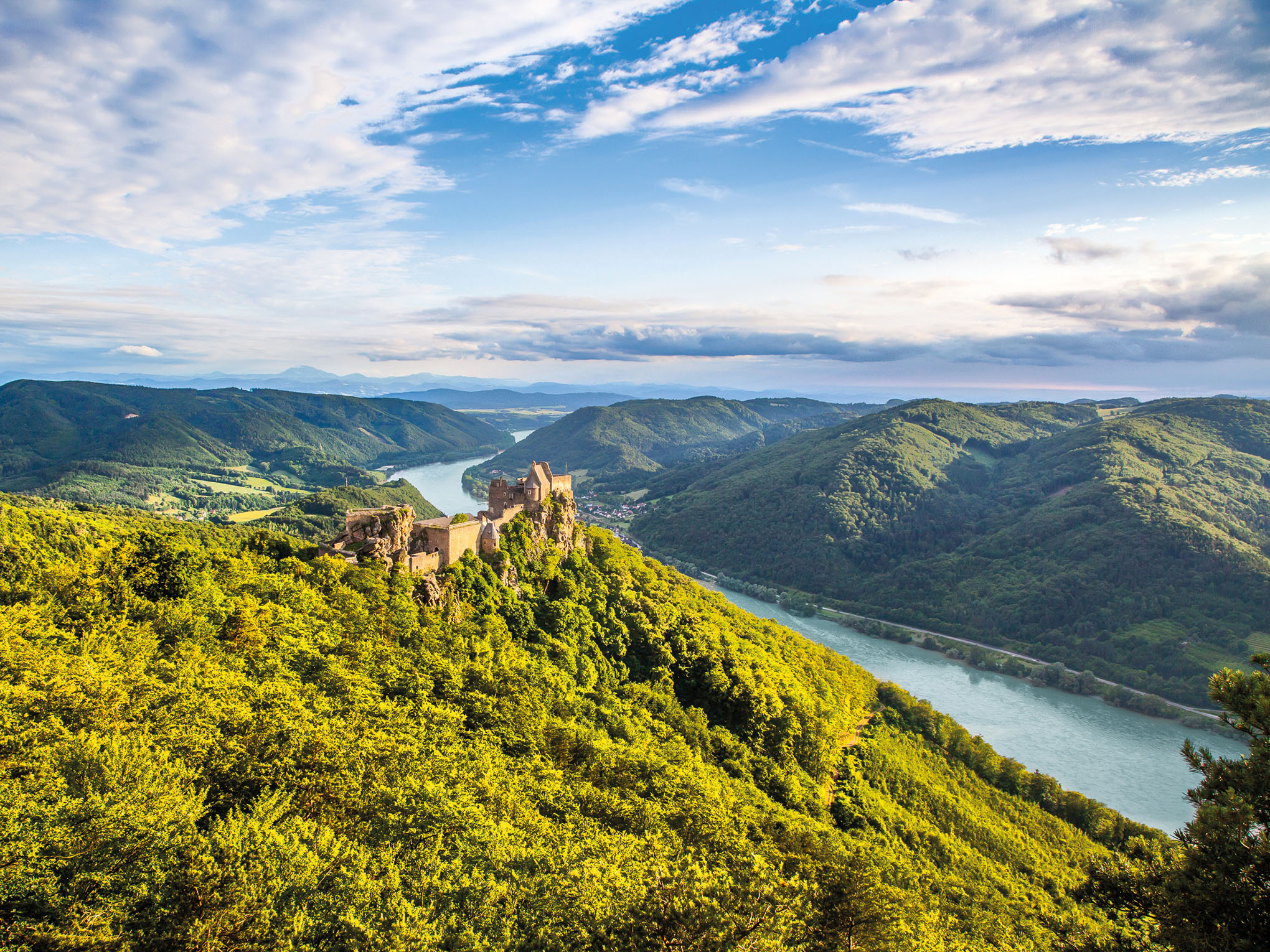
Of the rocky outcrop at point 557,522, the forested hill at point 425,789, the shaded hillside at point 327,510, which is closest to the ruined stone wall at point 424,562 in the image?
the forested hill at point 425,789

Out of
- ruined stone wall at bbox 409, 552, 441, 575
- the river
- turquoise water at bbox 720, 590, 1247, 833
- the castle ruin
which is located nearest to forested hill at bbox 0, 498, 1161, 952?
ruined stone wall at bbox 409, 552, 441, 575

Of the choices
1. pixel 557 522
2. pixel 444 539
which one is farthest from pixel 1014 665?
pixel 444 539

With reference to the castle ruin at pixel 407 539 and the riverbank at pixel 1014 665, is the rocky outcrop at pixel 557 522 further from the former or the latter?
the riverbank at pixel 1014 665

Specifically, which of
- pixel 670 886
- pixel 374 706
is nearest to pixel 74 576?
pixel 374 706

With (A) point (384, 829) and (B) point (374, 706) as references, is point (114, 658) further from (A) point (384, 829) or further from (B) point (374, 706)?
(A) point (384, 829)

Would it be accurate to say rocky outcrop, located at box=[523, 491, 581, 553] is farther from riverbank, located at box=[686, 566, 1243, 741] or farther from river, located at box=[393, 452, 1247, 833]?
riverbank, located at box=[686, 566, 1243, 741]
